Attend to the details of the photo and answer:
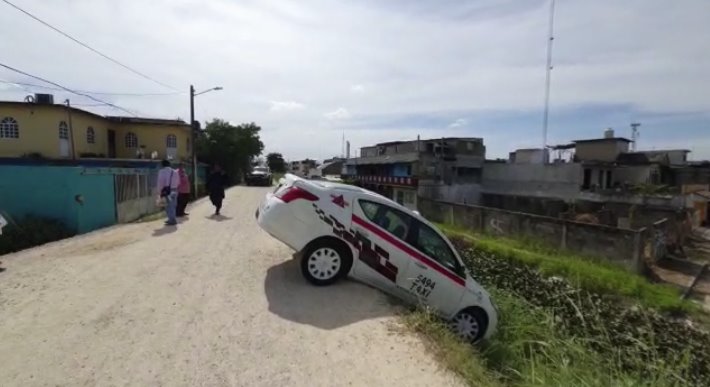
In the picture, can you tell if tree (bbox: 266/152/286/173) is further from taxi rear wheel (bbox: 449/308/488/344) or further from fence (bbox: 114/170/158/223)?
taxi rear wheel (bbox: 449/308/488/344)

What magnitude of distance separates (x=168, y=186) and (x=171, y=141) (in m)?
24.7

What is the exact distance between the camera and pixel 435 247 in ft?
20.3

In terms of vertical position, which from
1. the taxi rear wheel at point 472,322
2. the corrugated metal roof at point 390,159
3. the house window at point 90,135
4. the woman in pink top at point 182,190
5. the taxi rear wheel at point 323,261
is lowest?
the taxi rear wheel at point 472,322

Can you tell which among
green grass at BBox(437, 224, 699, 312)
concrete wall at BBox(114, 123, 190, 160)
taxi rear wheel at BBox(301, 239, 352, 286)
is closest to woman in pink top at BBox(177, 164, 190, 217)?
taxi rear wheel at BBox(301, 239, 352, 286)

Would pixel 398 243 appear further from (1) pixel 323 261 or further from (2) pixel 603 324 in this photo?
(2) pixel 603 324

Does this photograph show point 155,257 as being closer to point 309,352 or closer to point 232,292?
point 232,292

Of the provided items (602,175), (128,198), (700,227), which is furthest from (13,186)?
(602,175)

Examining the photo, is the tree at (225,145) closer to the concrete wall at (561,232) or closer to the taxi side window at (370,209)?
the concrete wall at (561,232)

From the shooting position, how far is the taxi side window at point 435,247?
6.12 m

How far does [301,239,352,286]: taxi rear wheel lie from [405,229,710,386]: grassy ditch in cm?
143

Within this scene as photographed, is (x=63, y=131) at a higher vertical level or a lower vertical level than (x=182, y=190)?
higher

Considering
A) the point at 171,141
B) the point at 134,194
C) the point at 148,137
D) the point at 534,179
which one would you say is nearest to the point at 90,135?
the point at 148,137

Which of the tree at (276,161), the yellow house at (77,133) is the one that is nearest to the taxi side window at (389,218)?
the yellow house at (77,133)

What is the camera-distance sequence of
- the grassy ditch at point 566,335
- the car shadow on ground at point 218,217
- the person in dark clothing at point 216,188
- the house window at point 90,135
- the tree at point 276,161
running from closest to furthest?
the grassy ditch at point 566,335
the car shadow on ground at point 218,217
the person in dark clothing at point 216,188
the house window at point 90,135
the tree at point 276,161
